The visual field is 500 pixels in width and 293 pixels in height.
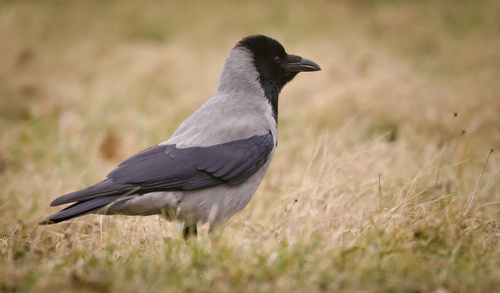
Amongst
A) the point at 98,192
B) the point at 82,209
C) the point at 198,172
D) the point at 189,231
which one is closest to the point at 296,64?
the point at 198,172

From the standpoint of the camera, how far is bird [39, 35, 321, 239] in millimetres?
2854

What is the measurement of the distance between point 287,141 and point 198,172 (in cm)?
414

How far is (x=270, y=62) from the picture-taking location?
3836mm

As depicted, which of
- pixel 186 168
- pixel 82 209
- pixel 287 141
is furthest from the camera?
pixel 287 141

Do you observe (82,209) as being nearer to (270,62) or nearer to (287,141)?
(270,62)

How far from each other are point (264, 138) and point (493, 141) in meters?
4.26

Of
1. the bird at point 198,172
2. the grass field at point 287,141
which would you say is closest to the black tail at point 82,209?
the bird at point 198,172

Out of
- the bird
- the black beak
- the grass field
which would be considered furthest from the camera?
the black beak

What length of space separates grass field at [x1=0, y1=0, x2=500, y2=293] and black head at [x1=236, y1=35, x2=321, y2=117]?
92 centimetres

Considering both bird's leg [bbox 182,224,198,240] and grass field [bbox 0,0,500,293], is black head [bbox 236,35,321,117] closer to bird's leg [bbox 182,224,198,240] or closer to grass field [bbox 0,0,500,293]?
grass field [bbox 0,0,500,293]

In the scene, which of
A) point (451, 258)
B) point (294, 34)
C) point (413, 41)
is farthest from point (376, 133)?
point (294, 34)

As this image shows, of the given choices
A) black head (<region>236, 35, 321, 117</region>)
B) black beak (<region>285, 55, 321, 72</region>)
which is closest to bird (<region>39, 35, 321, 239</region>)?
black head (<region>236, 35, 321, 117</region>)

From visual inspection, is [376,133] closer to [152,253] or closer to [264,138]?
[264,138]

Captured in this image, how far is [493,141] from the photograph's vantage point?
19.8 feet
